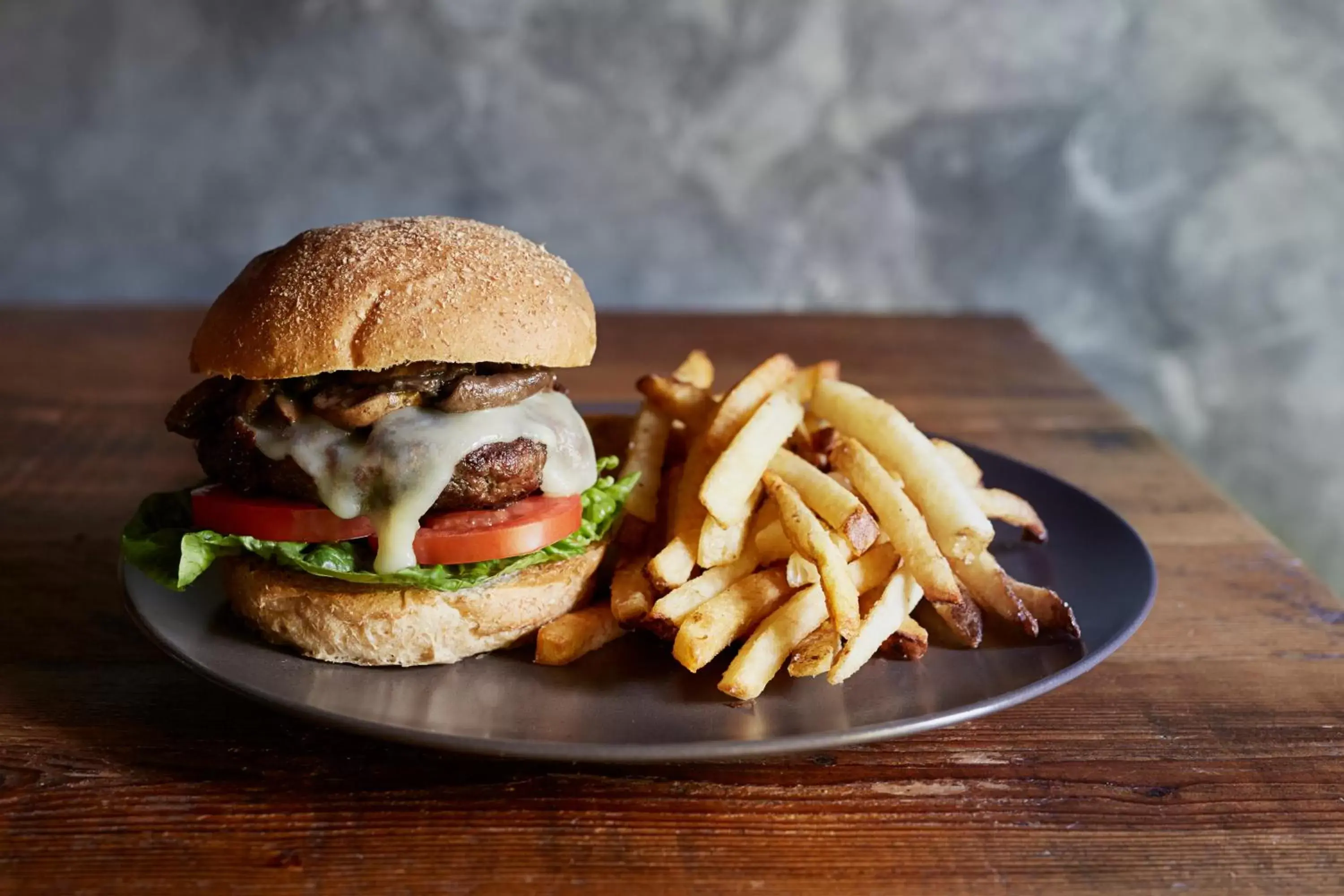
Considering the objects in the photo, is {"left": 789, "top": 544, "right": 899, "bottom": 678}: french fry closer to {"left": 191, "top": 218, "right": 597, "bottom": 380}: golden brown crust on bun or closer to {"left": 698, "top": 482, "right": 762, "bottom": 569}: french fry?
{"left": 698, "top": 482, "right": 762, "bottom": 569}: french fry

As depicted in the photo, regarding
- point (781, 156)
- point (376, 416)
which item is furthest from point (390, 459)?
point (781, 156)

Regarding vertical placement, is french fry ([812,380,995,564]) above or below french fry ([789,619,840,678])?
above

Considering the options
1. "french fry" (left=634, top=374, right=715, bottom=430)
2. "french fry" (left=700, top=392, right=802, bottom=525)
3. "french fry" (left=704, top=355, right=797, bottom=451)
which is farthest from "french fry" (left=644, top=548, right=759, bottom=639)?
"french fry" (left=634, top=374, right=715, bottom=430)

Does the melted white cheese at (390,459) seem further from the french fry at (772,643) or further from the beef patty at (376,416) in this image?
the french fry at (772,643)

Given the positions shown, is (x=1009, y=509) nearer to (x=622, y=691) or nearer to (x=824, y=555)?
(x=824, y=555)

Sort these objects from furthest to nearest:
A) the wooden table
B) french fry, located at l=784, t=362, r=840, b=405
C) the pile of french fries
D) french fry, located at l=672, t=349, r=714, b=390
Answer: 1. french fry, located at l=672, t=349, r=714, b=390
2. french fry, located at l=784, t=362, r=840, b=405
3. the pile of french fries
4. the wooden table

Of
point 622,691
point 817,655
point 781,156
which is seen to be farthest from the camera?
point 781,156

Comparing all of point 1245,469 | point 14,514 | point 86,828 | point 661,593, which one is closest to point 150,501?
point 14,514
